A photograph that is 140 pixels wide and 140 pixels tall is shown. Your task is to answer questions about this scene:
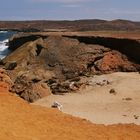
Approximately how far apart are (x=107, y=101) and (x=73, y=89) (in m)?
4.07

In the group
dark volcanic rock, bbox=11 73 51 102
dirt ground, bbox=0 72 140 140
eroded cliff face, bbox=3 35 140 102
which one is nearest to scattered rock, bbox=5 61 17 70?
eroded cliff face, bbox=3 35 140 102

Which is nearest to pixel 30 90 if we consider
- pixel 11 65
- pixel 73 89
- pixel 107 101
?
pixel 73 89

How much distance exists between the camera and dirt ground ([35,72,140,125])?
27048 millimetres

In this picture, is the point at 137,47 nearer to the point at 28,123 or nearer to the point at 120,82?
the point at 120,82

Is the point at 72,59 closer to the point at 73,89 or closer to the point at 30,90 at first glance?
the point at 73,89

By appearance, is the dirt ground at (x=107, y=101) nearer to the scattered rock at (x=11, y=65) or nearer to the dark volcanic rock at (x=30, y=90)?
the dark volcanic rock at (x=30, y=90)

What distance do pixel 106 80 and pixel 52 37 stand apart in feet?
40.7

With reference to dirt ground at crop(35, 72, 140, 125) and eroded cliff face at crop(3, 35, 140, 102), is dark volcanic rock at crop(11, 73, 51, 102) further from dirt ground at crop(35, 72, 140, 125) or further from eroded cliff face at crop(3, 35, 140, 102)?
eroded cliff face at crop(3, 35, 140, 102)

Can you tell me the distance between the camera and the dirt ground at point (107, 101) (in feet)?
88.7

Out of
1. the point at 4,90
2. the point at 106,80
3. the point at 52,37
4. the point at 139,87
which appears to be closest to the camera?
the point at 4,90

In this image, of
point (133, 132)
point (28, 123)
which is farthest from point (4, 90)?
point (133, 132)

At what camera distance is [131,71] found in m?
39.2

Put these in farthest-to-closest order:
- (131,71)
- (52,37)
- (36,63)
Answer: (52,37), (36,63), (131,71)

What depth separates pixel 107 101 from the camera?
31.0 metres
